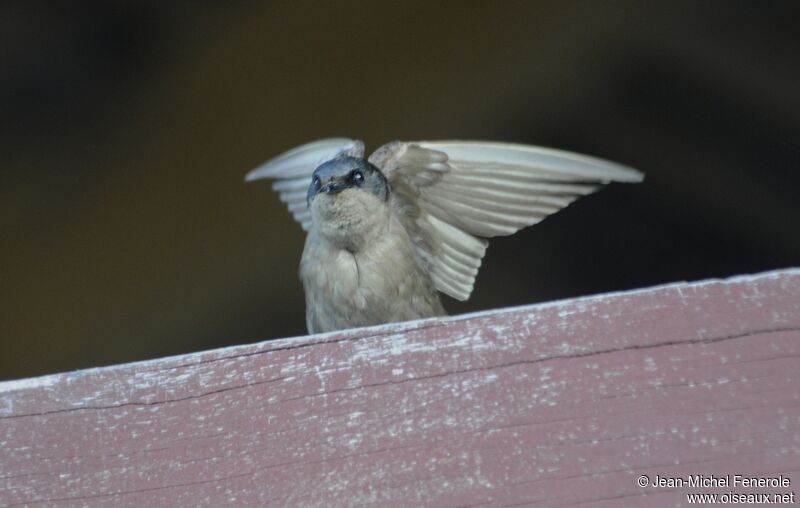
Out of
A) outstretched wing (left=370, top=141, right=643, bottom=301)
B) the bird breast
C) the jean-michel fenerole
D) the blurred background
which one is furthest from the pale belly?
the blurred background

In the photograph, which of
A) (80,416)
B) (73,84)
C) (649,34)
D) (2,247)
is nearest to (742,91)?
(649,34)

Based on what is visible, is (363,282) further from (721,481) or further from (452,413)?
(721,481)

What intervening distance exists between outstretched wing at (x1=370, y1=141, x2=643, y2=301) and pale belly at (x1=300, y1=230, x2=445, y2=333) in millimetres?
212

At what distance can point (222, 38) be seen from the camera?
3.25m

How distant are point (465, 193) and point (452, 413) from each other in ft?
4.28

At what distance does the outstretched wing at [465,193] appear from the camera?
2.23 meters

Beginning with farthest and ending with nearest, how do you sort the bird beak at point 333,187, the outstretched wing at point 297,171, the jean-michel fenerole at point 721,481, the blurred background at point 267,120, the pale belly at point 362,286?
1. the blurred background at point 267,120
2. the outstretched wing at point 297,171
3. the bird beak at point 333,187
4. the pale belly at point 362,286
5. the jean-michel fenerole at point 721,481

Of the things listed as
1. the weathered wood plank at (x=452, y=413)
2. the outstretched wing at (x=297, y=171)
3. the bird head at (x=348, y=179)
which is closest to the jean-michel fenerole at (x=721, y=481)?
the weathered wood plank at (x=452, y=413)

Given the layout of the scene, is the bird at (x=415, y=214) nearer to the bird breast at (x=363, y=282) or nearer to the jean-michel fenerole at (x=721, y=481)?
the bird breast at (x=363, y=282)

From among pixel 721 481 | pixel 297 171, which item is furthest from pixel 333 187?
pixel 721 481

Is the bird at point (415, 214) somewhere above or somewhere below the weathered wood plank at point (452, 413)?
above

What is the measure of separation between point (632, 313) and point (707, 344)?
0.28 feet

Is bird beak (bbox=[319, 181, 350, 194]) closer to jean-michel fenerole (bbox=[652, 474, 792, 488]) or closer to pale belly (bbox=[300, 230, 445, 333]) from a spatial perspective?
pale belly (bbox=[300, 230, 445, 333])

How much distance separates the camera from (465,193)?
243cm
